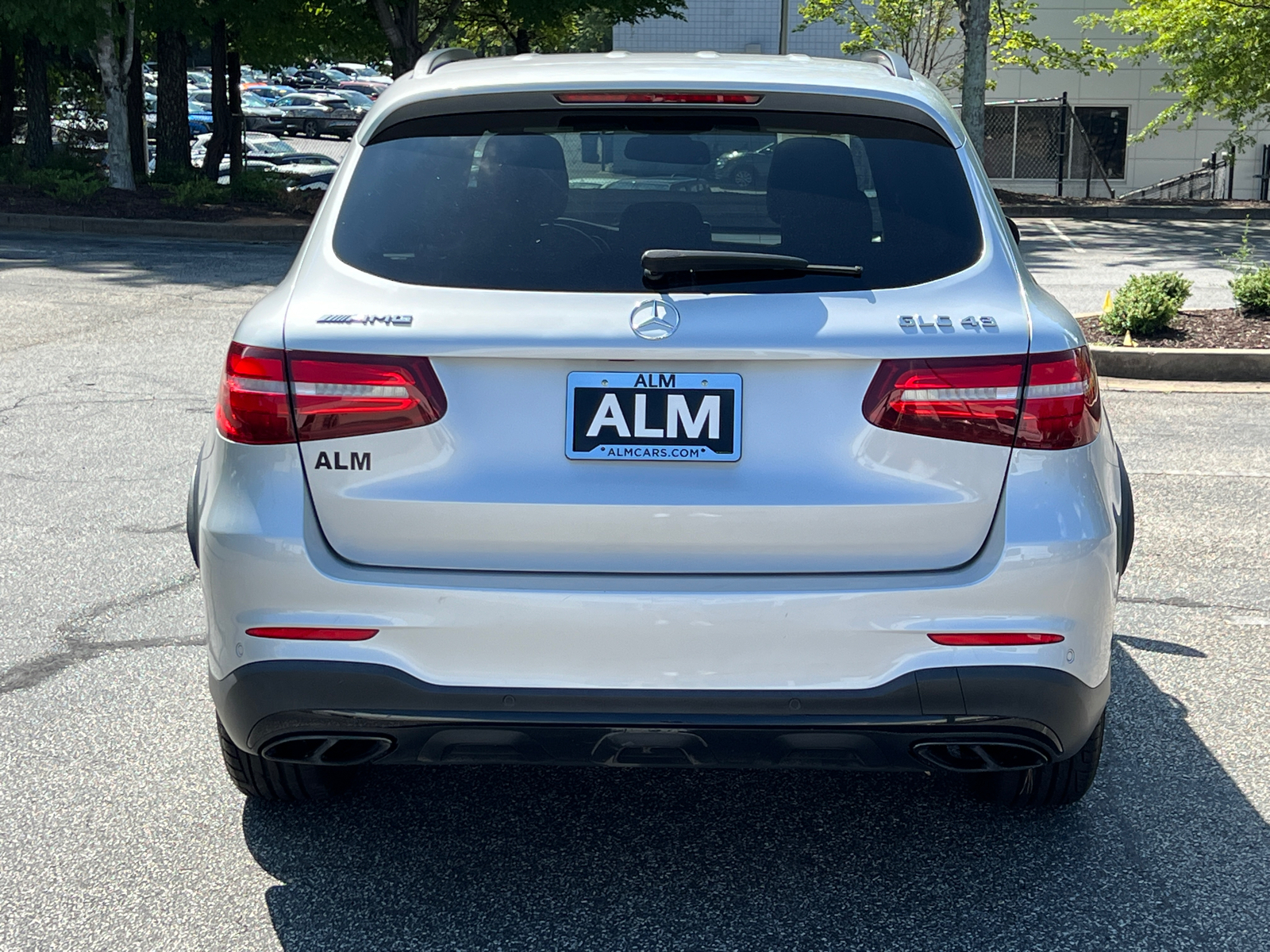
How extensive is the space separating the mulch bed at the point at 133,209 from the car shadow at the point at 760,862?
18308 millimetres

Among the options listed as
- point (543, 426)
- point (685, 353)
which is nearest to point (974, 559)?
point (685, 353)

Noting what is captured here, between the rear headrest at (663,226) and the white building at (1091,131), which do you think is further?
the white building at (1091,131)

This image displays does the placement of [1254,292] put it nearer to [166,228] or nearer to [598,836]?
[598,836]

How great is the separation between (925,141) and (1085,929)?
1.75 metres

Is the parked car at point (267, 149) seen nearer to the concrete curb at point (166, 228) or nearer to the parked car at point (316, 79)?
the concrete curb at point (166, 228)

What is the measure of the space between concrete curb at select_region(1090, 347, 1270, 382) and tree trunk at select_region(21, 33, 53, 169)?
2030 centimetres

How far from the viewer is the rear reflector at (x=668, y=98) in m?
3.24

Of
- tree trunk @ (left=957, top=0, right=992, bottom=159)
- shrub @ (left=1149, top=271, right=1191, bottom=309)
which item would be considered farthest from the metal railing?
shrub @ (left=1149, top=271, right=1191, bottom=309)

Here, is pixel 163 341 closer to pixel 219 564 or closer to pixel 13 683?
pixel 13 683

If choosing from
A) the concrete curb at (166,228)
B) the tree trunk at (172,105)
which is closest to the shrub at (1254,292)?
the concrete curb at (166,228)

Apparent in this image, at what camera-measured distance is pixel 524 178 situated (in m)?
3.26

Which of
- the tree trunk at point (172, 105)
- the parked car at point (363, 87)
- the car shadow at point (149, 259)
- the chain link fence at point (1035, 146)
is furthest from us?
the parked car at point (363, 87)

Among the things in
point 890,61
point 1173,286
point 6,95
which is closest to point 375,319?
point 890,61

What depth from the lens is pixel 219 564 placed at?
9.98ft
